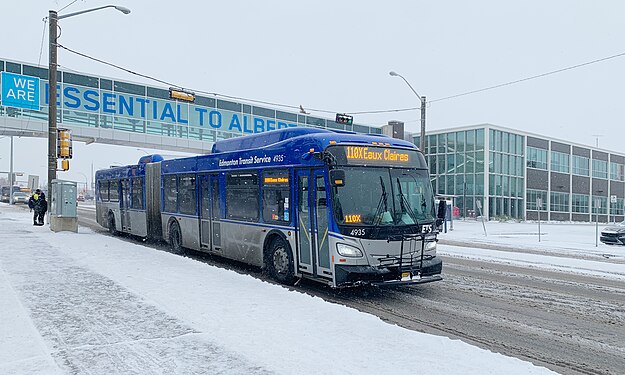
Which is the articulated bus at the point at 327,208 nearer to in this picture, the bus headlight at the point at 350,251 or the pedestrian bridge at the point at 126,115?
the bus headlight at the point at 350,251

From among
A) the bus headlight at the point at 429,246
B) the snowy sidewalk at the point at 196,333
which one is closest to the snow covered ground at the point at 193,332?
the snowy sidewalk at the point at 196,333

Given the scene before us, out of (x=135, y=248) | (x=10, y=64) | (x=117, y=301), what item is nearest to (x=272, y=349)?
(x=117, y=301)

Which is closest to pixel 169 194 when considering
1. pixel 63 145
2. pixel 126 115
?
pixel 63 145

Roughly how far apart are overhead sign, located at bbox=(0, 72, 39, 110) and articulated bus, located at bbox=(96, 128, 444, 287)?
1394cm

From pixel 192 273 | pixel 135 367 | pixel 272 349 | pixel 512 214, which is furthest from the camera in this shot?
pixel 512 214

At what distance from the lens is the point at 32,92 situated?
23438mm

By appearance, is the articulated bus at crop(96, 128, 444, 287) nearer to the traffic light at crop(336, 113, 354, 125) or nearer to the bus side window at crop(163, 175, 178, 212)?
the bus side window at crop(163, 175, 178, 212)

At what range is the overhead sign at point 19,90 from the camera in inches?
901

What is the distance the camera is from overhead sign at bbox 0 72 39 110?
22.9 m

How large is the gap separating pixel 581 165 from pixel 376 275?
6448 centimetres

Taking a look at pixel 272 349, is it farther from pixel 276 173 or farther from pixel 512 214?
pixel 512 214

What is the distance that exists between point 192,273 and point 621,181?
76.7m

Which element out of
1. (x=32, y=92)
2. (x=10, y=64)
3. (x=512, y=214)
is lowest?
(x=512, y=214)

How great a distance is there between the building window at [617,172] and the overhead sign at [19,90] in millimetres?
69946
